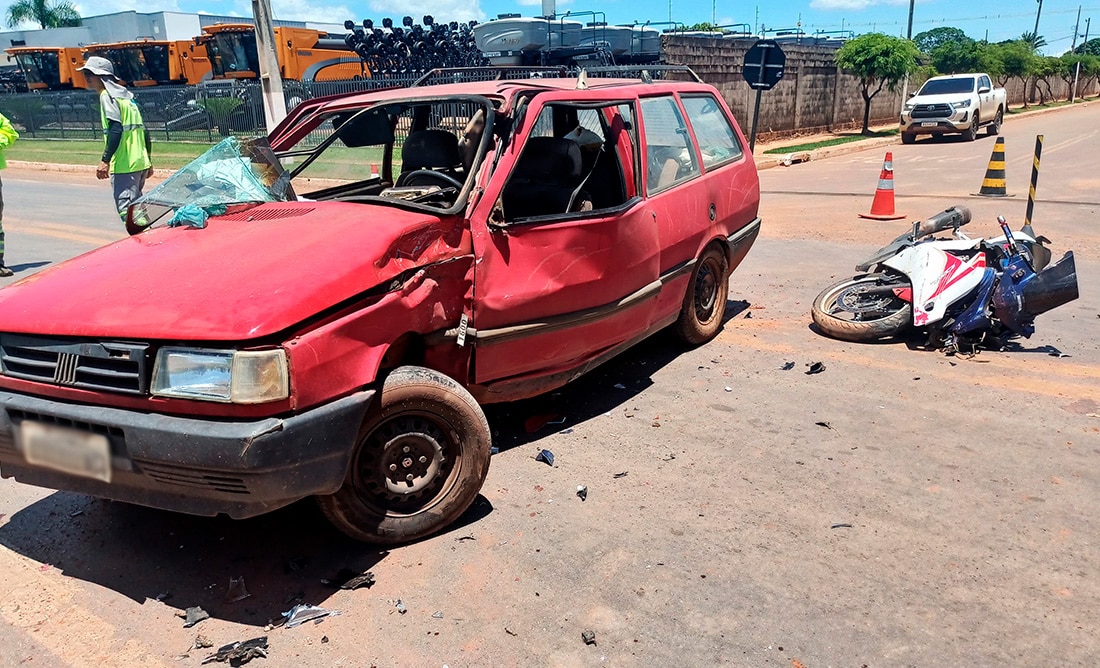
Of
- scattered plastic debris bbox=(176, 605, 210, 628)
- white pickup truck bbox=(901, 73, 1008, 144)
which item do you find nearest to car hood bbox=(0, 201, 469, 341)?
scattered plastic debris bbox=(176, 605, 210, 628)

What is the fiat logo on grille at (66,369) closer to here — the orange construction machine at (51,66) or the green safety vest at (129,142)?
the green safety vest at (129,142)

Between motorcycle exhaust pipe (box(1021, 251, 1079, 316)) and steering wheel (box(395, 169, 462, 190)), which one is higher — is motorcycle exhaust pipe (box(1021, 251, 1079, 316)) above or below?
below

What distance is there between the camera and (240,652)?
265 centimetres

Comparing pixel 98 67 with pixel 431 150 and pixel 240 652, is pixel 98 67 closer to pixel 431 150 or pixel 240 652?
pixel 431 150

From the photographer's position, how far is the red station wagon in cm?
271

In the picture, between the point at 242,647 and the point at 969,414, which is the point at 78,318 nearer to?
the point at 242,647

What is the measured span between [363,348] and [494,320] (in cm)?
83

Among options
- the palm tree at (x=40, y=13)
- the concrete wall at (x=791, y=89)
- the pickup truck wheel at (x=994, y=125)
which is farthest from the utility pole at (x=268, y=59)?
the palm tree at (x=40, y=13)

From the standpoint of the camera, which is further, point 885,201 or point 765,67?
point 765,67

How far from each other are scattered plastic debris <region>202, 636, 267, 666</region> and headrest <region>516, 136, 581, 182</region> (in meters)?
2.80

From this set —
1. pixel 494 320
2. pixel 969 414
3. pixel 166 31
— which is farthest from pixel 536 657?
pixel 166 31

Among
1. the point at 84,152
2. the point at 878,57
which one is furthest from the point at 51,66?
Answer: the point at 878,57

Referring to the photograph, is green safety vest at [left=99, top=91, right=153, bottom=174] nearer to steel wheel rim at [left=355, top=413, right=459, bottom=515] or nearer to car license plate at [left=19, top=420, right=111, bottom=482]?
car license plate at [left=19, top=420, right=111, bottom=482]

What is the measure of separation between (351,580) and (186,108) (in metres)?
25.9
